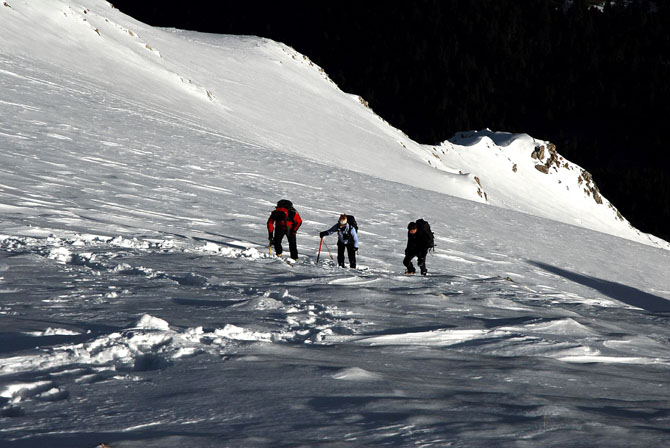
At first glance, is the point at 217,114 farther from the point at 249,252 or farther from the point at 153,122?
the point at 249,252

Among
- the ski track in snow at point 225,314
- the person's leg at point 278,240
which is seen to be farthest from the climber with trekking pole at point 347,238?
the ski track in snow at point 225,314

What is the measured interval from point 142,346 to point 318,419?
1.60 m

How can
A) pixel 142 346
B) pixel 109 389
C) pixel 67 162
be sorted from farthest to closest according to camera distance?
pixel 67 162 → pixel 142 346 → pixel 109 389

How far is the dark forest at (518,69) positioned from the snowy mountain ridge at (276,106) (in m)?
37.9

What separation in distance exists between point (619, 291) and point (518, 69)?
125m

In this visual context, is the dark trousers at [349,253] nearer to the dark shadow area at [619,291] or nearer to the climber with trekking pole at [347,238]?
the climber with trekking pole at [347,238]

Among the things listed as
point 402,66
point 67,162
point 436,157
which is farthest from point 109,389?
point 402,66

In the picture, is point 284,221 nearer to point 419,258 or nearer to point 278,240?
point 278,240

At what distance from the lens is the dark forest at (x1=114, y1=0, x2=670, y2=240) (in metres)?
109

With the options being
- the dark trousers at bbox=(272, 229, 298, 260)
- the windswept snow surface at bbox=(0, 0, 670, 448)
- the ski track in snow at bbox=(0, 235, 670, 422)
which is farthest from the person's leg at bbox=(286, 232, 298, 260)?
the ski track in snow at bbox=(0, 235, 670, 422)

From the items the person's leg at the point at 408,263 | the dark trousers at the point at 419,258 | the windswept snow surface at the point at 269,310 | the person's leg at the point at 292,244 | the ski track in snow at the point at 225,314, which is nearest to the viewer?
the windswept snow surface at the point at 269,310

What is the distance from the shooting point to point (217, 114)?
35.1 metres

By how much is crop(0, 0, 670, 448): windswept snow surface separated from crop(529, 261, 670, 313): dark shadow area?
0.12m

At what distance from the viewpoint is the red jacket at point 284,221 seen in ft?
38.0
